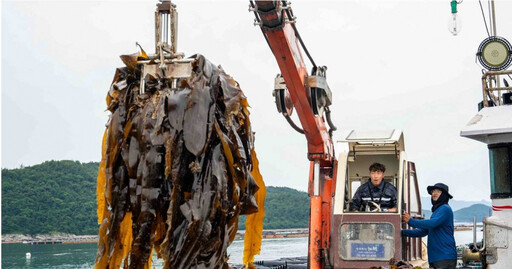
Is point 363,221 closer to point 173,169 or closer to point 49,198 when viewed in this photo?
point 173,169

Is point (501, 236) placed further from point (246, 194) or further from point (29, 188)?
point (29, 188)

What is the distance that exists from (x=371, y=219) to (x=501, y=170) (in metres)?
3.03

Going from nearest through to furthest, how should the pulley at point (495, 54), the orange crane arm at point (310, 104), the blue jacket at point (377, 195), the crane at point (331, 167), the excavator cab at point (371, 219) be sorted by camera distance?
the pulley at point (495, 54) < the orange crane arm at point (310, 104) < the crane at point (331, 167) < the excavator cab at point (371, 219) < the blue jacket at point (377, 195)

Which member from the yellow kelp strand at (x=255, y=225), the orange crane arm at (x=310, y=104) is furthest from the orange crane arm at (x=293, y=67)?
the yellow kelp strand at (x=255, y=225)

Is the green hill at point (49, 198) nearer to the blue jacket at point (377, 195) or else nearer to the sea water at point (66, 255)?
the sea water at point (66, 255)

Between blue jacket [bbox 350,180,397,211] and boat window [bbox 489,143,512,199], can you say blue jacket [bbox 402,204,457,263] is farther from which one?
blue jacket [bbox 350,180,397,211]

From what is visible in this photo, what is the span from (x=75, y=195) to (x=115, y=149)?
296ft

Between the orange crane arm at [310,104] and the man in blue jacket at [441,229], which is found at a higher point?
the orange crane arm at [310,104]

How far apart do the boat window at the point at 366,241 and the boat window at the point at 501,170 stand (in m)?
2.71

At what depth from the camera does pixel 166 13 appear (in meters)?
3.64

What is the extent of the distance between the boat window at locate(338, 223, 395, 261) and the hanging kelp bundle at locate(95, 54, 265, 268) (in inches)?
293

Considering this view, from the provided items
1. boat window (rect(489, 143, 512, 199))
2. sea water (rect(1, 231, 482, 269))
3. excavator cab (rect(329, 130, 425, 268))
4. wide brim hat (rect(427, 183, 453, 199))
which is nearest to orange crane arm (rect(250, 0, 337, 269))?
excavator cab (rect(329, 130, 425, 268))

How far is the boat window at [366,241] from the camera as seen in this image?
10609 mm

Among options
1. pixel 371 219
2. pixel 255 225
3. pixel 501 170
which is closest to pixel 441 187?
pixel 501 170
